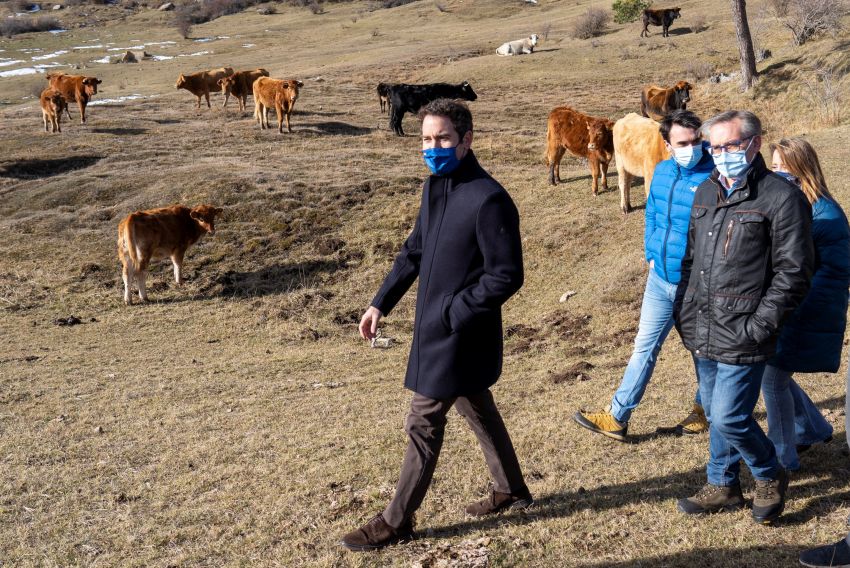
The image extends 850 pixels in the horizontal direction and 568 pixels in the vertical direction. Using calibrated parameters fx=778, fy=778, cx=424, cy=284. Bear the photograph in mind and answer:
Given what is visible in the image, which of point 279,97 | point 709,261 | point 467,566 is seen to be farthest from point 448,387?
point 279,97

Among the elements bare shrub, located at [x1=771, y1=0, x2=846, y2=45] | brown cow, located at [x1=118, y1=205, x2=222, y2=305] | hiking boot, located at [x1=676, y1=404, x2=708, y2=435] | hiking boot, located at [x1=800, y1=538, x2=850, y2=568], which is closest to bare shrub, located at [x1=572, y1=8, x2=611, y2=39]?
bare shrub, located at [x1=771, y1=0, x2=846, y2=45]

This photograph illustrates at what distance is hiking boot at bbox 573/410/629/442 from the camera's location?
5.32m

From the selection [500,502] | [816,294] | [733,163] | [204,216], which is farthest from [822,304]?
[204,216]

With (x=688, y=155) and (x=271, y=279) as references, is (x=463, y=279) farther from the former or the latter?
(x=271, y=279)

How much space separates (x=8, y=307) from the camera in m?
12.2

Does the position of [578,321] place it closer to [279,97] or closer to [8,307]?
[8,307]

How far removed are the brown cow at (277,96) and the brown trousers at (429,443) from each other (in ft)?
65.4

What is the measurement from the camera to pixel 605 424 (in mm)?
5363

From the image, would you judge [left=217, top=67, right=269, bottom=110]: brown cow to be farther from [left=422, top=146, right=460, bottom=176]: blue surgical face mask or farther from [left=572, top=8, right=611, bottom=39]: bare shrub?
[left=422, top=146, right=460, bottom=176]: blue surgical face mask

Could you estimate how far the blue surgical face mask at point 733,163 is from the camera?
11.7 ft

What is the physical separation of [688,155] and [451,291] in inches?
79.9

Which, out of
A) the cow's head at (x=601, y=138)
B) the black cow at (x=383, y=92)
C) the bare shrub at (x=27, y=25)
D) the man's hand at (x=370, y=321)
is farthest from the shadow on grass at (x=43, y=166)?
the bare shrub at (x=27, y=25)

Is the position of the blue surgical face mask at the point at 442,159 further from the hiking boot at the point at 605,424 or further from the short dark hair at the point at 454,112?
the hiking boot at the point at 605,424

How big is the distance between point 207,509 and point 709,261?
11.1ft
